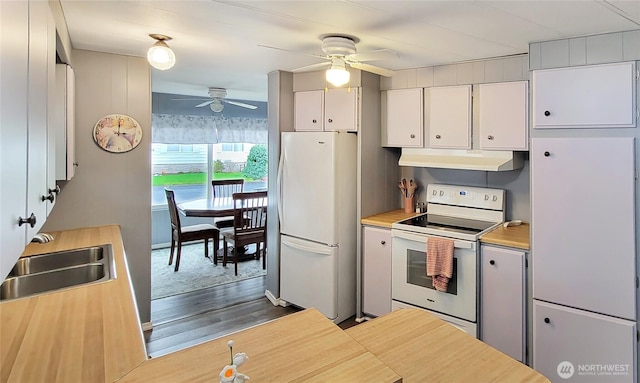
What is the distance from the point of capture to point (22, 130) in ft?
3.34

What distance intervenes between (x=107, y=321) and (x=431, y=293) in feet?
7.77

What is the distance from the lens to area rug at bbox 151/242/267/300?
4.38 metres

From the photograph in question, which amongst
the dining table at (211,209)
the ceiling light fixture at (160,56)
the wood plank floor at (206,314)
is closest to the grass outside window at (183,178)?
the dining table at (211,209)

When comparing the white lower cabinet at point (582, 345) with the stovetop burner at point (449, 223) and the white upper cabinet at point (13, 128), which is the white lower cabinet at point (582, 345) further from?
the white upper cabinet at point (13, 128)

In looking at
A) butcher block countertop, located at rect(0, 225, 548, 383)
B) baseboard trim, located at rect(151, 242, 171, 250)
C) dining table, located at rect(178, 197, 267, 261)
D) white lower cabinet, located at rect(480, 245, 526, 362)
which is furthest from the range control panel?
baseboard trim, located at rect(151, 242, 171, 250)

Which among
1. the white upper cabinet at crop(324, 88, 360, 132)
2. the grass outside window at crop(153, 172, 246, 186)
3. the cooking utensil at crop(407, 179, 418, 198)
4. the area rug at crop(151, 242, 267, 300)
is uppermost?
the white upper cabinet at crop(324, 88, 360, 132)

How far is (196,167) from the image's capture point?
645 centimetres

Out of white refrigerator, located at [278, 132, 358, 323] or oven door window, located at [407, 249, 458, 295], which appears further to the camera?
white refrigerator, located at [278, 132, 358, 323]

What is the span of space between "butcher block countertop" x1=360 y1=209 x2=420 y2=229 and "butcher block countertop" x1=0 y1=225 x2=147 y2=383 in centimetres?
209

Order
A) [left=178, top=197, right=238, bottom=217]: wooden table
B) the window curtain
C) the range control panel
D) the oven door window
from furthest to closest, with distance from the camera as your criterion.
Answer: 1. the window curtain
2. [left=178, top=197, right=238, bottom=217]: wooden table
3. the range control panel
4. the oven door window

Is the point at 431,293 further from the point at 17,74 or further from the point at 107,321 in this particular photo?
the point at 17,74

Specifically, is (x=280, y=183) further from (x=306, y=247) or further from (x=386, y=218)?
(x=386, y=218)

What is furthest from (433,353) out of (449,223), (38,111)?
(449,223)

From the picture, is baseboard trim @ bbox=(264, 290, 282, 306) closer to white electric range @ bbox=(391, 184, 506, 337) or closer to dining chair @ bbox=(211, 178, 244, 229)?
white electric range @ bbox=(391, 184, 506, 337)
